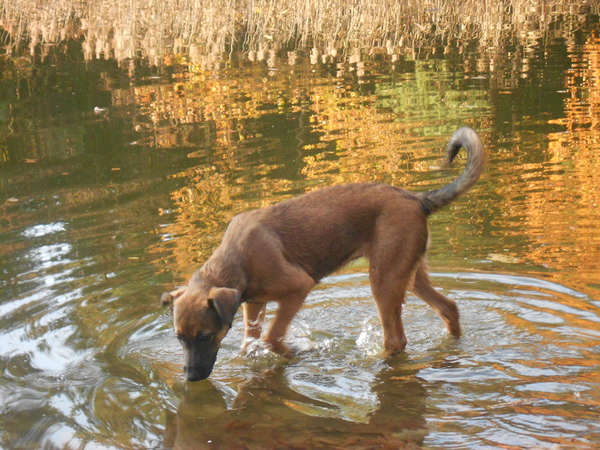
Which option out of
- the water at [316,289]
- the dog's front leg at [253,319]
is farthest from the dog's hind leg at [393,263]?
the dog's front leg at [253,319]

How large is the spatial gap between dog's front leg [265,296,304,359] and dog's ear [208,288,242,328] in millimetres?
677

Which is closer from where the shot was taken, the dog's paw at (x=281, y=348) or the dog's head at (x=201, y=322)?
the dog's head at (x=201, y=322)

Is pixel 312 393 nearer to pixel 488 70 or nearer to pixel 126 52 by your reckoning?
pixel 488 70

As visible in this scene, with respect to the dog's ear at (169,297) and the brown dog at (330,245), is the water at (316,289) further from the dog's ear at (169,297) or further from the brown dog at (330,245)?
the dog's ear at (169,297)

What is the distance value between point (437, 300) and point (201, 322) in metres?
2.15

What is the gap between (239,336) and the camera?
688cm

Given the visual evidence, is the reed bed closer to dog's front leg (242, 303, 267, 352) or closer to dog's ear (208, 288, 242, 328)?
dog's front leg (242, 303, 267, 352)

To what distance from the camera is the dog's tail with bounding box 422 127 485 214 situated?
616 centimetres

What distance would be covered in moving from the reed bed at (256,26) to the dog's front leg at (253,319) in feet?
54.7

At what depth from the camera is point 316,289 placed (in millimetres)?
7758

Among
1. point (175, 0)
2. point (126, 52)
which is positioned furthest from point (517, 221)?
point (175, 0)

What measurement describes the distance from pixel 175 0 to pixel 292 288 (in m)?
21.1

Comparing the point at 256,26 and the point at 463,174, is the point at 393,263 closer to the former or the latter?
the point at 463,174

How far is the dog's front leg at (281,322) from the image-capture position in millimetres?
6234
